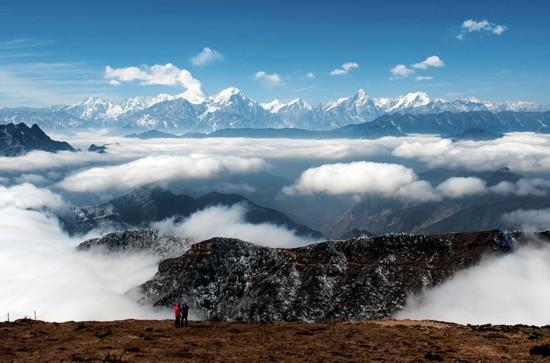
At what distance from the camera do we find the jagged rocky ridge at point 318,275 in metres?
134

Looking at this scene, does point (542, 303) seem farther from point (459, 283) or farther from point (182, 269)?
point (182, 269)

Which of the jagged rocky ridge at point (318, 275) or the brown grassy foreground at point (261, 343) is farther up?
the brown grassy foreground at point (261, 343)

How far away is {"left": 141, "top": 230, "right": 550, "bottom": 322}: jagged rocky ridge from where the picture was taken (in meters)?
134

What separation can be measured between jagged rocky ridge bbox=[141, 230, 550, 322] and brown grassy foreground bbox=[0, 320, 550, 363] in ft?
261

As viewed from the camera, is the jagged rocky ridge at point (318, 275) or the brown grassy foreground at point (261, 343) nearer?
the brown grassy foreground at point (261, 343)

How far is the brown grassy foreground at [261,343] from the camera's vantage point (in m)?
35.3

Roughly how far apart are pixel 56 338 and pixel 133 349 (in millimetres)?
11605

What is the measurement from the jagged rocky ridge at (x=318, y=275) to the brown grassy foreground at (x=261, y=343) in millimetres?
79678

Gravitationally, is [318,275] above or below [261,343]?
below

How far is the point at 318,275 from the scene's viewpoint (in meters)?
145

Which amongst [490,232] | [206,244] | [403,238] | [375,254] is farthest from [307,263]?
[490,232]

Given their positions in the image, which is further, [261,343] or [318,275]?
[318,275]

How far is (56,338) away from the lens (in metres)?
43.8

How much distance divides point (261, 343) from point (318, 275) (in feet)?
349
